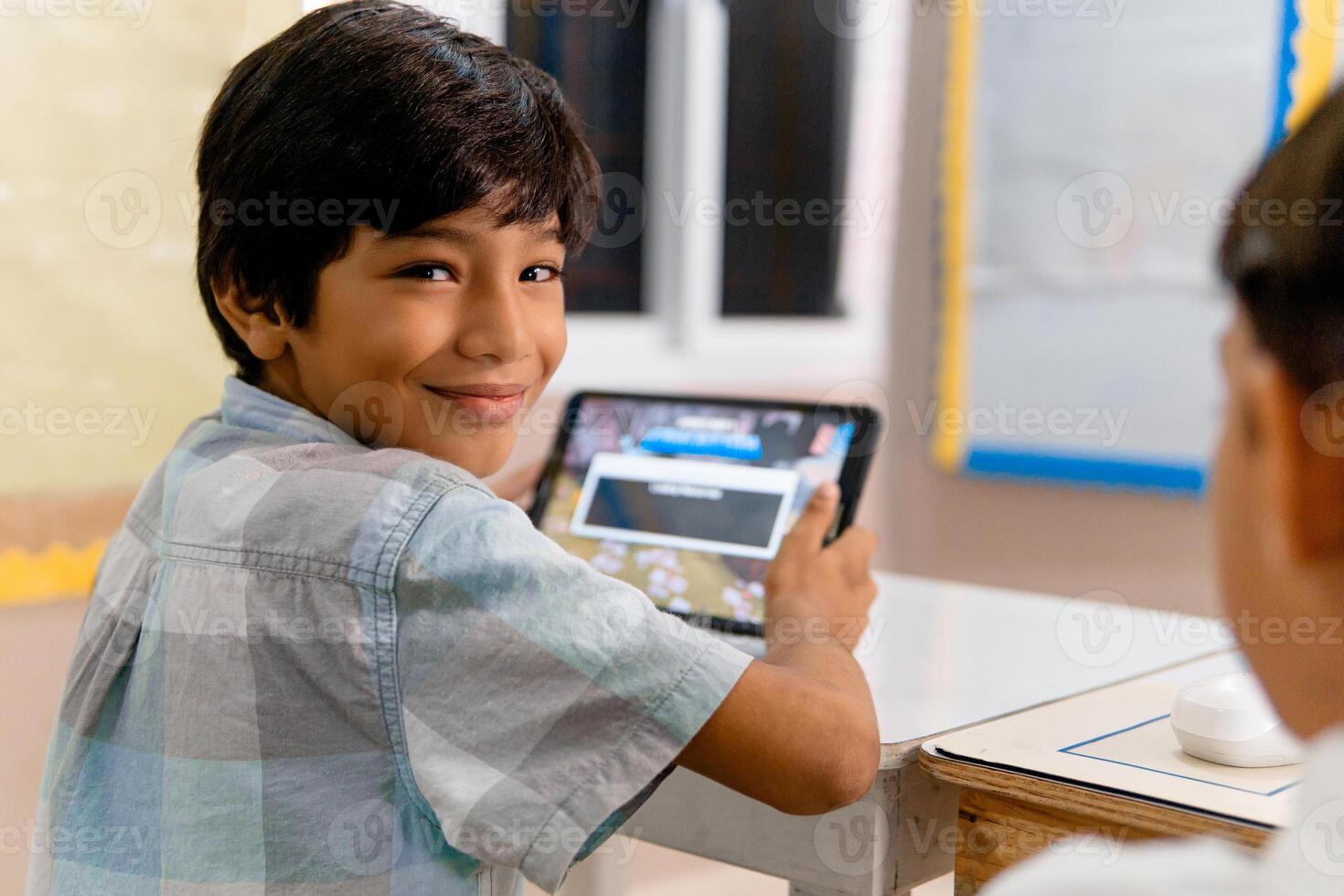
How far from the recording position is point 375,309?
75 centimetres

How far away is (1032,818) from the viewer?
824 millimetres

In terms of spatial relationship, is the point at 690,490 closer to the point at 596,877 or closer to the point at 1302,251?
the point at 596,877

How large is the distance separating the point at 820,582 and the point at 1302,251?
0.56 metres

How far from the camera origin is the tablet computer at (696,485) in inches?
43.9

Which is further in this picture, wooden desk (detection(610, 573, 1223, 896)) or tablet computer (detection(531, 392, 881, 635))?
tablet computer (detection(531, 392, 881, 635))

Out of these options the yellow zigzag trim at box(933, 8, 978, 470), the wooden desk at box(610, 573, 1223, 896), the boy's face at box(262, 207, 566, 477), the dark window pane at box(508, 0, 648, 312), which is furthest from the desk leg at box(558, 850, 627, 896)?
the yellow zigzag trim at box(933, 8, 978, 470)

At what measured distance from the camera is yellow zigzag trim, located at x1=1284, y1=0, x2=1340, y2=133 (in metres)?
2.09

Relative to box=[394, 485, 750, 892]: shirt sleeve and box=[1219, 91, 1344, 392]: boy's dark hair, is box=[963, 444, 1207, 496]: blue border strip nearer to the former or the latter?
box=[394, 485, 750, 892]: shirt sleeve

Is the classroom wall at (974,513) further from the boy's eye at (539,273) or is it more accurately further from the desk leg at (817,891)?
the boy's eye at (539,273)

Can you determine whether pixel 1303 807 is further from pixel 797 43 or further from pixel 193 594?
pixel 797 43

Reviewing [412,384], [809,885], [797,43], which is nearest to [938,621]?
[809,885]

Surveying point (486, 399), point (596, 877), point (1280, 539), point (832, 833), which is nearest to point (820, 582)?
point (832, 833)

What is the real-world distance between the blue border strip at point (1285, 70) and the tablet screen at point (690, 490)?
4.61ft

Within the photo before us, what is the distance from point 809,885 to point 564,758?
38cm
